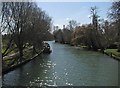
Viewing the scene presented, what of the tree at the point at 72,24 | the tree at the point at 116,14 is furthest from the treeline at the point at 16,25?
the tree at the point at 72,24

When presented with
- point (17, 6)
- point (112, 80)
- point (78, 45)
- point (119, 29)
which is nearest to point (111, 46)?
point (78, 45)

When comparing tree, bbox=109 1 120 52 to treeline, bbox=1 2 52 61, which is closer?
treeline, bbox=1 2 52 61

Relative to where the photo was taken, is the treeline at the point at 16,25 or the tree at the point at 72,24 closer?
the treeline at the point at 16,25

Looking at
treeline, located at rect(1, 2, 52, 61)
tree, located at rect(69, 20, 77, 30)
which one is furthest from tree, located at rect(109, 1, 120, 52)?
tree, located at rect(69, 20, 77, 30)

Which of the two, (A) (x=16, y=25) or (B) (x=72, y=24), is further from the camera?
(B) (x=72, y=24)

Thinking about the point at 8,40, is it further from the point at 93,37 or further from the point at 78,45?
the point at 78,45

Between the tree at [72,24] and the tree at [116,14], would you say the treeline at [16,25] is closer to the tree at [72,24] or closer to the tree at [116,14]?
the tree at [116,14]

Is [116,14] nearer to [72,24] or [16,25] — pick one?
[16,25]

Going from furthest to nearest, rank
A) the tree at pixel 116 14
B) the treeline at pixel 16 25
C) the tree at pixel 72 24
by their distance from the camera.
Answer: the tree at pixel 72 24 < the tree at pixel 116 14 < the treeline at pixel 16 25

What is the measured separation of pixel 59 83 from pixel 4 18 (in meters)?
9.31

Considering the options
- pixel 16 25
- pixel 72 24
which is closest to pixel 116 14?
pixel 16 25

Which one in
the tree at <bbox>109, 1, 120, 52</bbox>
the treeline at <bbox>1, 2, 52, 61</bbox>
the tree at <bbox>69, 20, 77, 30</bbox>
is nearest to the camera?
the treeline at <bbox>1, 2, 52, 61</bbox>

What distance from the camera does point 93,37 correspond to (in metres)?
63.8

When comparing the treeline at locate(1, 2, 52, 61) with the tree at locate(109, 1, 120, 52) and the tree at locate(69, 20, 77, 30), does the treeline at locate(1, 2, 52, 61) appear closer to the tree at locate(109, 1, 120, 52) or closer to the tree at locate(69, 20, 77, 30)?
the tree at locate(109, 1, 120, 52)
